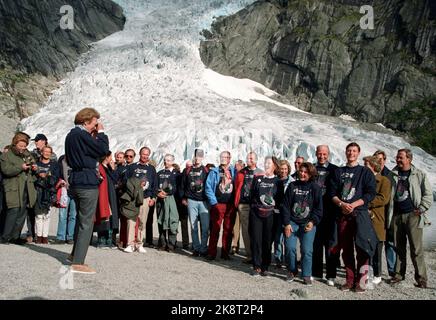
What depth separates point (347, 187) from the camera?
6.18m

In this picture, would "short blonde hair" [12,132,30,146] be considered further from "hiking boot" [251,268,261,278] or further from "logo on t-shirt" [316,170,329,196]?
"logo on t-shirt" [316,170,329,196]

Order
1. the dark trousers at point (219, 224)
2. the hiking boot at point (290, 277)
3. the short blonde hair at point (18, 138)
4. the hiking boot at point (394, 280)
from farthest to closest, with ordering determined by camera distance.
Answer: the dark trousers at point (219, 224)
the short blonde hair at point (18, 138)
the hiking boot at point (394, 280)
the hiking boot at point (290, 277)

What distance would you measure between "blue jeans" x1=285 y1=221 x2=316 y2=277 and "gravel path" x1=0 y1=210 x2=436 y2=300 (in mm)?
260

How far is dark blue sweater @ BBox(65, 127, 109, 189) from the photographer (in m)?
5.43

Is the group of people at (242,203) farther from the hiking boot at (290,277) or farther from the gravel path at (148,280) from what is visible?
the gravel path at (148,280)

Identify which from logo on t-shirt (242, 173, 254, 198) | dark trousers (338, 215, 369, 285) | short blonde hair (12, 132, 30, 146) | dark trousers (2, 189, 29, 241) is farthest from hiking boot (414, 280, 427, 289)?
short blonde hair (12, 132, 30, 146)

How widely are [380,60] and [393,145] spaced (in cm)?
1573

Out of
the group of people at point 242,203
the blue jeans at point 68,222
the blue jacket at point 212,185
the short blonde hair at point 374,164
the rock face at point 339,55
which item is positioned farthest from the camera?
the rock face at point 339,55

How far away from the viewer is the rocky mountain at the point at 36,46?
34094 mm

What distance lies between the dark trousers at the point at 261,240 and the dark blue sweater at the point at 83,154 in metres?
2.77

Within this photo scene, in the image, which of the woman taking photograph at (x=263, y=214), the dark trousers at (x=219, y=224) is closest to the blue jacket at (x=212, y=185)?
the dark trousers at (x=219, y=224)

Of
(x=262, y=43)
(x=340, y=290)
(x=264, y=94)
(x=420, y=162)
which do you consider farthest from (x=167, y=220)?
(x=262, y=43)
